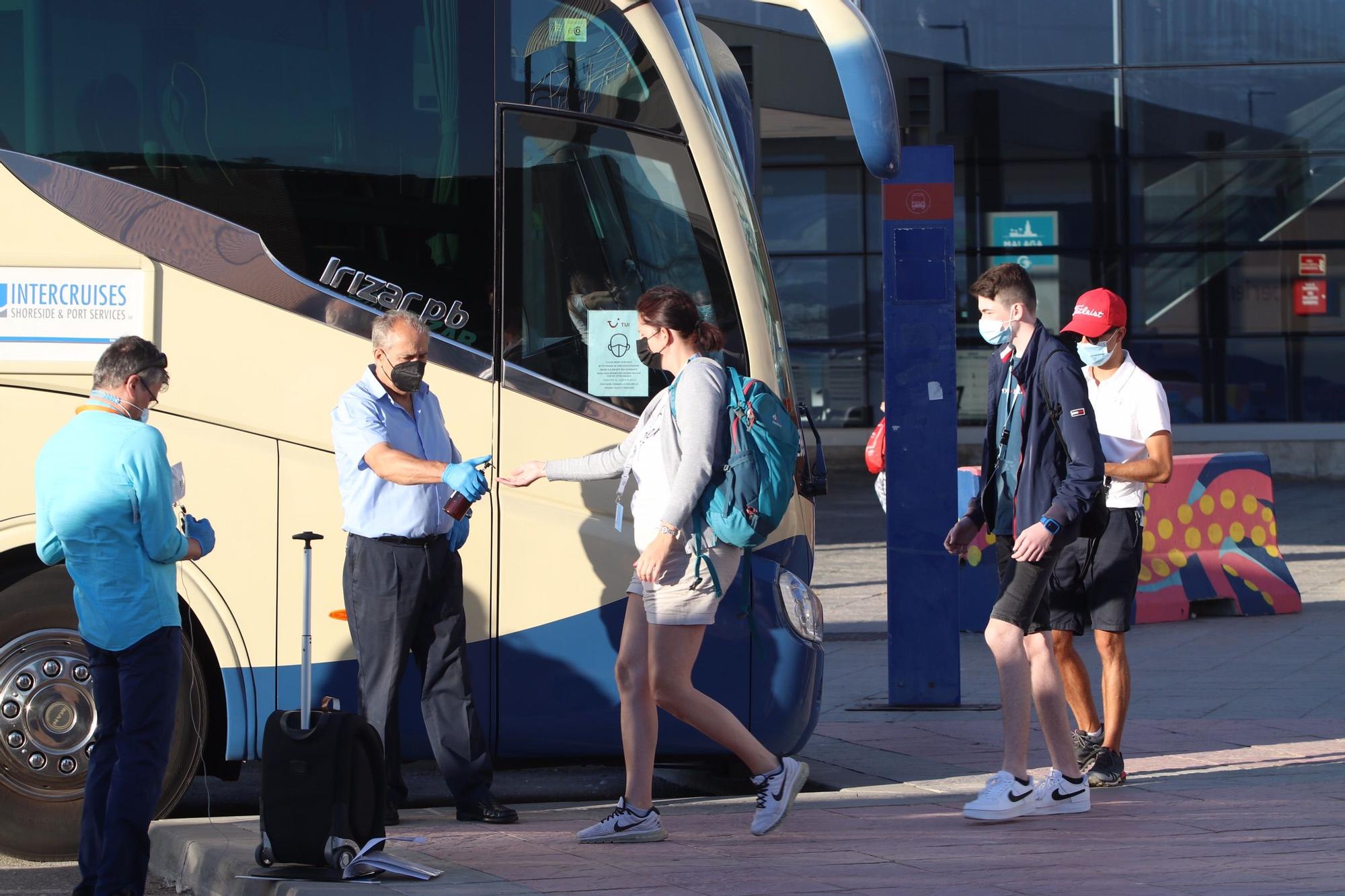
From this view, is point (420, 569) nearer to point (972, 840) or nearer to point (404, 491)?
point (404, 491)

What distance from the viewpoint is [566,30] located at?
5.89 meters

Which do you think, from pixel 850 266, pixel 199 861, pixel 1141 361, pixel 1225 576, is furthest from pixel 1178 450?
pixel 199 861

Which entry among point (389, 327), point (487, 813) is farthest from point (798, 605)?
point (389, 327)

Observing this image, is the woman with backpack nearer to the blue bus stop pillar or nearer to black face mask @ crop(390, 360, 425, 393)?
black face mask @ crop(390, 360, 425, 393)

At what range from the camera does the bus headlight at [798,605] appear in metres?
6.04

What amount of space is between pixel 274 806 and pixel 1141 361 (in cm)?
1976

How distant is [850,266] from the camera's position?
2427 centimetres

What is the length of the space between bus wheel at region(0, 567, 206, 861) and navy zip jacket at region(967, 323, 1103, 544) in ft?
10.0

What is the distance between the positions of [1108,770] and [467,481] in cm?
291

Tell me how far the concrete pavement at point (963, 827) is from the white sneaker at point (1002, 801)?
0.05 m

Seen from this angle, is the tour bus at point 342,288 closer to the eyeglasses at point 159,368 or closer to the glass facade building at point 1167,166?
the eyeglasses at point 159,368

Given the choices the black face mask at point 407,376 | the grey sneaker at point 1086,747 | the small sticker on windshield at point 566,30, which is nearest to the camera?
the black face mask at point 407,376

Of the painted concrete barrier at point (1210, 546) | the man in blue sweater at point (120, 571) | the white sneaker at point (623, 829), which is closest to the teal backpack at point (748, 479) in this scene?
the white sneaker at point (623, 829)

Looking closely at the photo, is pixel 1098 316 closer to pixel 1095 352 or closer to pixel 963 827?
pixel 1095 352
